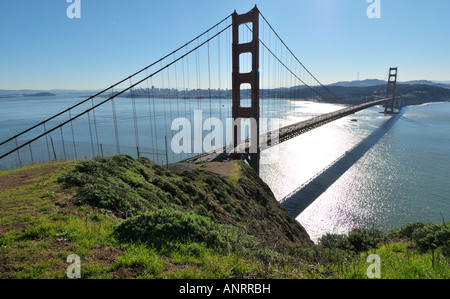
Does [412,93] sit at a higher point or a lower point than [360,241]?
higher

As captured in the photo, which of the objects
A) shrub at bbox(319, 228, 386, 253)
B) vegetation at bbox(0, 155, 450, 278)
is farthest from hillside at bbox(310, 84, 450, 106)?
vegetation at bbox(0, 155, 450, 278)

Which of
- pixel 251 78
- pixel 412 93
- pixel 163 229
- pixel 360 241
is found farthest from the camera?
pixel 412 93

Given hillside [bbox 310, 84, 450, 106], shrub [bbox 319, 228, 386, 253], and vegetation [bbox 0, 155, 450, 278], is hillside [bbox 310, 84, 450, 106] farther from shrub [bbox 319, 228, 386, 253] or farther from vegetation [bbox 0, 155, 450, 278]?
vegetation [bbox 0, 155, 450, 278]

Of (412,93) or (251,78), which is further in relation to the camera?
(412,93)

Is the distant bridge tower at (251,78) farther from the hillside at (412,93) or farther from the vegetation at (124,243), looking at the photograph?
the hillside at (412,93)

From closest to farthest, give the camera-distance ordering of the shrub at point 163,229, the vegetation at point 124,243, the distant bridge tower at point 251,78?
the vegetation at point 124,243 → the shrub at point 163,229 → the distant bridge tower at point 251,78

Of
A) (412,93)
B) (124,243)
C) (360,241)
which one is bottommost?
(360,241)

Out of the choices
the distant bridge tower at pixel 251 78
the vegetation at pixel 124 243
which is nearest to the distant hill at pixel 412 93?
the distant bridge tower at pixel 251 78

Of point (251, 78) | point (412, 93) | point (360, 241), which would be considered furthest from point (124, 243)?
point (412, 93)

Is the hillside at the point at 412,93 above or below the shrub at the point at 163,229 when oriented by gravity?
above

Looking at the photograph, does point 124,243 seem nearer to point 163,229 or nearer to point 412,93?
point 163,229

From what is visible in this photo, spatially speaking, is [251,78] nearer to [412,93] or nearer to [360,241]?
[360,241]

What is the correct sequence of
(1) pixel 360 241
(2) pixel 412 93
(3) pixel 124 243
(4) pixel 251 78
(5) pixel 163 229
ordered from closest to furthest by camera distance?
1. (3) pixel 124 243
2. (5) pixel 163 229
3. (1) pixel 360 241
4. (4) pixel 251 78
5. (2) pixel 412 93

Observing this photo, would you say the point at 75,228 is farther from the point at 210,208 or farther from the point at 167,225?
the point at 210,208
